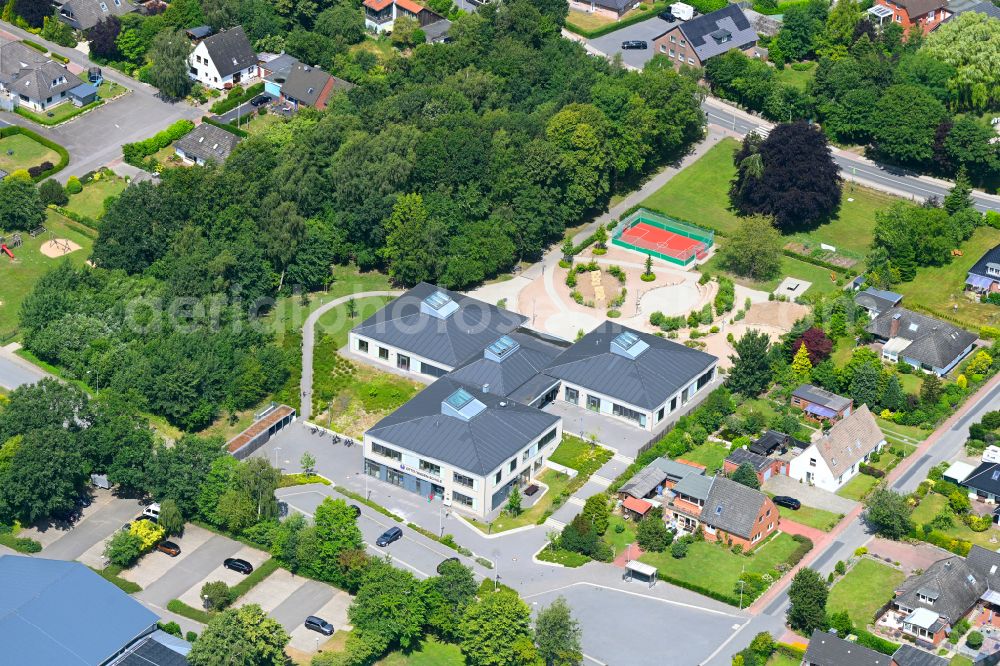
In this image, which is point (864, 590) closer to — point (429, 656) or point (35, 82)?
point (429, 656)

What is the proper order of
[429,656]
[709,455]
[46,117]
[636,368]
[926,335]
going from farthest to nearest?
[46,117] → [926,335] → [636,368] → [709,455] → [429,656]

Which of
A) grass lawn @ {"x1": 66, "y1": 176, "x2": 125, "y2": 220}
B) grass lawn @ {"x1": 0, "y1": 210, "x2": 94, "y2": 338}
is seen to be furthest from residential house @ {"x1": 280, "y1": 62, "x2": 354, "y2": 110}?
grass lawn @ {"x1": 0, "y1": 210, "x2": 94, "y2": 338}

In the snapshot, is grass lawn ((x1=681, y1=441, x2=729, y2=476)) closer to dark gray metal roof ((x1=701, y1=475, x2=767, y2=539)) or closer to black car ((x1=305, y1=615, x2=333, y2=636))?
dark gray metal roof ((x1=701, y1=475, x2=767, y2=539))

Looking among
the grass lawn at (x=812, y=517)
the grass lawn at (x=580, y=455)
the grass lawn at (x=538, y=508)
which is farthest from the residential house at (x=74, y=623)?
the grass lawn at (x=812, y=517)

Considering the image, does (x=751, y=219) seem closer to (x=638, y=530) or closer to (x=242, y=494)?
(x=638, y=530)

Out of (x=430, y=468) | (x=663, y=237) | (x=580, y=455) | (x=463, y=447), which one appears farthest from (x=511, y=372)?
(x=663, y=237)
